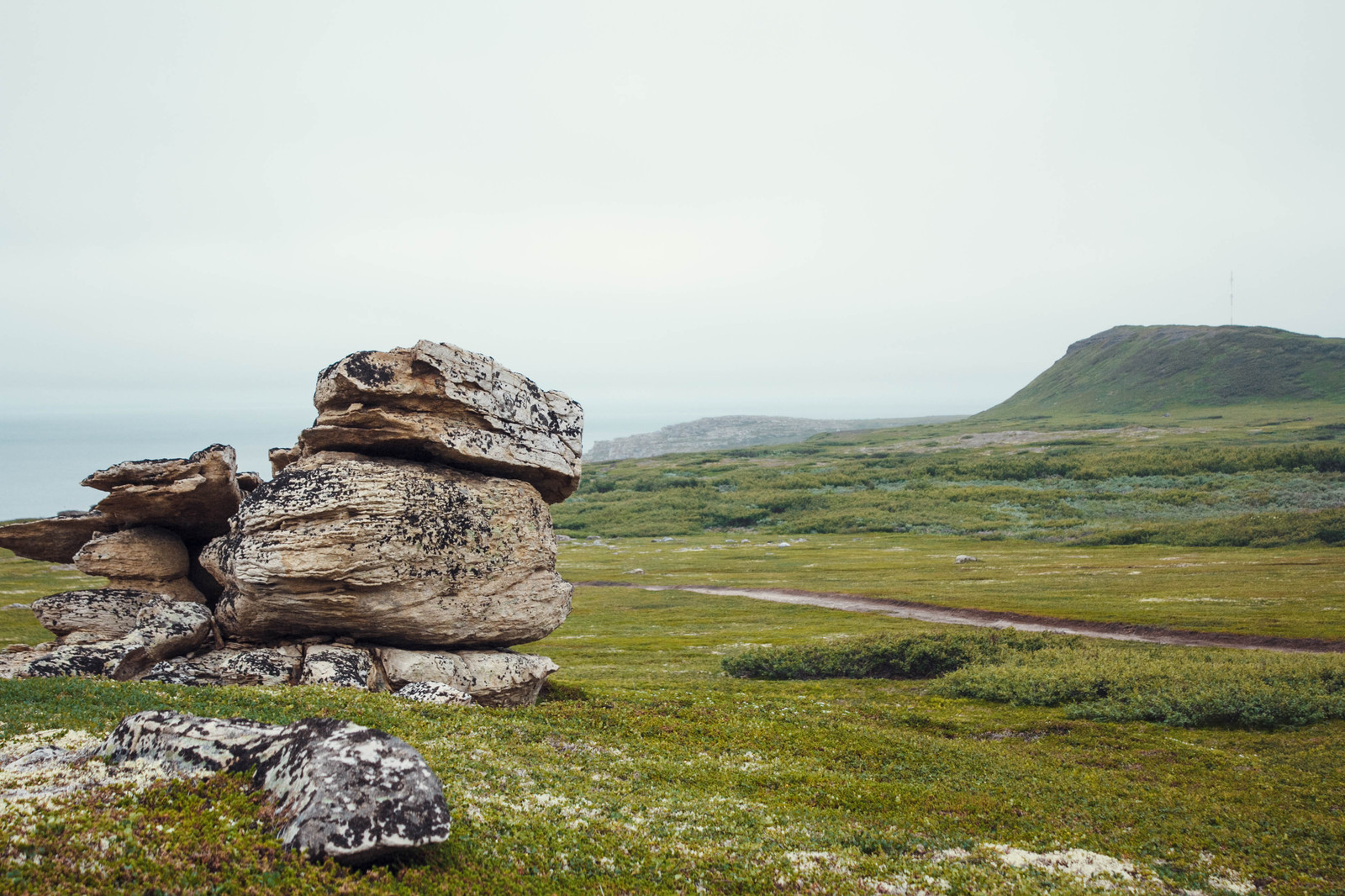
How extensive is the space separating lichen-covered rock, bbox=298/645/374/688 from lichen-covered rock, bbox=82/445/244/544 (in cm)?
928

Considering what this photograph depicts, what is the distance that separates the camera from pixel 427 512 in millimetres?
30844

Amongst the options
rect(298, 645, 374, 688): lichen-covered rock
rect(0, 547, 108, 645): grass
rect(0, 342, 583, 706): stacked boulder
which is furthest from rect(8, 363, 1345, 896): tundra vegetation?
rect(0, 342, 583, 706): stacked boulder

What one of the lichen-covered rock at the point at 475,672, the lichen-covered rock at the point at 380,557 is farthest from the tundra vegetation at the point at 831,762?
the lichen-covered rock at the point at 380,557

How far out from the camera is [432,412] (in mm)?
32219

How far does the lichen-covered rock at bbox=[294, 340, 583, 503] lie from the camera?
31203 mm

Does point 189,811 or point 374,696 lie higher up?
point 189,811

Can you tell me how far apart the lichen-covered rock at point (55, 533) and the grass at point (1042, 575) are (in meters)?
58.4

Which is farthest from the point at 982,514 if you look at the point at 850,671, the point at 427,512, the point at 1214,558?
the point at 427,512

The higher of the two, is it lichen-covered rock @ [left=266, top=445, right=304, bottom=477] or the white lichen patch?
lichen-covered rock @ [left=266, top=445, right=304, bottom=477]

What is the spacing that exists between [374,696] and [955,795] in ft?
60.2

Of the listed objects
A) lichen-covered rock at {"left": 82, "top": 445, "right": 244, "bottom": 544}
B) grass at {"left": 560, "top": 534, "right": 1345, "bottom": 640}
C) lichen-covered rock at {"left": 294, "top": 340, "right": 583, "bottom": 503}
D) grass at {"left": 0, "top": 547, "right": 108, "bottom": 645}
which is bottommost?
grass at {"left": 560, "top": 534, "right": 1345, "bottom": 640}

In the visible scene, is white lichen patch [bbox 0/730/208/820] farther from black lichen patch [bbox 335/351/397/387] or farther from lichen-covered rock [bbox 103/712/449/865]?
black lichen patch [bbox 335/351/397/387]

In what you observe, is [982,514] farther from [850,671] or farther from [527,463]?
[527,463]

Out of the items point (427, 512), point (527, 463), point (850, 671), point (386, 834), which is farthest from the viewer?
point (850, 671)
